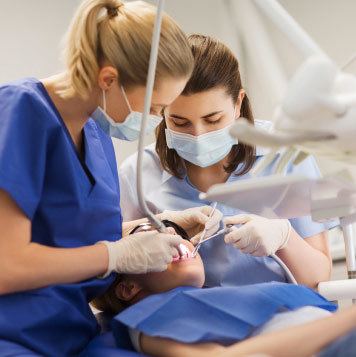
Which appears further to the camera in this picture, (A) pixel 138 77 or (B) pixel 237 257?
(B) pixel 237 257

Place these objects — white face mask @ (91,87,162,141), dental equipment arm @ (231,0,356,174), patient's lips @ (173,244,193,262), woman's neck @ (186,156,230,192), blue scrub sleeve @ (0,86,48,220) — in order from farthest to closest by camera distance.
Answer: woman's neck @ (186,156,230,192) → patient's lips @ (173,244,193,262) → white face mask @ (91,87,162,141) → blue scrub sleeve @ (0,86,48,220) → dental equipment arm @ (231,0,356,174)

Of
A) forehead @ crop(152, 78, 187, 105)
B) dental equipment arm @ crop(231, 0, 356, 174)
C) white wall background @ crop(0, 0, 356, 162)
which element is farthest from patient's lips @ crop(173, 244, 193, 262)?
white wall background @ crop(0, 0, 356, 162)

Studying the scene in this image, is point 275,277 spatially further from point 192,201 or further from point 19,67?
point 19,67

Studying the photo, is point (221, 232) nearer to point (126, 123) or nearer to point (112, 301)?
point (112, 301)

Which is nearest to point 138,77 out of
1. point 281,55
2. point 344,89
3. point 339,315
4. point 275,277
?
point 344,89

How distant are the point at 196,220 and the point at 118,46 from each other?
609 mm

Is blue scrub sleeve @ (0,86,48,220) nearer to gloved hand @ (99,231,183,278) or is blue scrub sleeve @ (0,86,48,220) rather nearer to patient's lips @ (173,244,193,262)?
gloved hand @ (99,231,183,278)

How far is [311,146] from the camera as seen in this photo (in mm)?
1114

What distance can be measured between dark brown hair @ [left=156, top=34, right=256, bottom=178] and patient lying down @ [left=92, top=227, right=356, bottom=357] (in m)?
0.57

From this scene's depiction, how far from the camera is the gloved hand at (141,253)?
1.55m

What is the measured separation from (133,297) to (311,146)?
2.80 ft

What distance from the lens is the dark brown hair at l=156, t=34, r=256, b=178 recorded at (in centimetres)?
192

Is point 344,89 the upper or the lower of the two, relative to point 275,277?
upper

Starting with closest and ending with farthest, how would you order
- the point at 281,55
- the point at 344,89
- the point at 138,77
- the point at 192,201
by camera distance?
the point at 344,89
the point at 138,77
the point at 192,201
the point at 281,55
